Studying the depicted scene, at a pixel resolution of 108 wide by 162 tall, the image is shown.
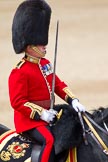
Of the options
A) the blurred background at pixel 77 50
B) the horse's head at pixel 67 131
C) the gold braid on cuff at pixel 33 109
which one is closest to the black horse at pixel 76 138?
the horse's head at pixel 67 131

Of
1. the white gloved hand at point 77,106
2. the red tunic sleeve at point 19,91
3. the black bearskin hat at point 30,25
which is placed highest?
the black bearskin hat at point 30,25

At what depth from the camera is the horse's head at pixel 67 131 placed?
9.17 ft

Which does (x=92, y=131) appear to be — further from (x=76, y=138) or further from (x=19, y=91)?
(x=19, y=91)

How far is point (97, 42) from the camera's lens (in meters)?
8.40

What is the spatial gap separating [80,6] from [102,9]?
0.46m

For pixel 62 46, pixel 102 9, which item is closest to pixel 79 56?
pixel 62 46

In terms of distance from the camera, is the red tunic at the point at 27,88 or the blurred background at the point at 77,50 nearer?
the red tunic at the point at 27,88

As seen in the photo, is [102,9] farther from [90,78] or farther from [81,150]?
[81,150]

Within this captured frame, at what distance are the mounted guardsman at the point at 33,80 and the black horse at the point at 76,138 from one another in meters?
0.05

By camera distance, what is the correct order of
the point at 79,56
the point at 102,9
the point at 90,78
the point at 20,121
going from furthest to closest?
the point at 102,9 < the point at 79,56 < the point at 90,78 < the point at 20,121

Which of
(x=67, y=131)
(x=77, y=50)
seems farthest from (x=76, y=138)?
(x=77, y=50)

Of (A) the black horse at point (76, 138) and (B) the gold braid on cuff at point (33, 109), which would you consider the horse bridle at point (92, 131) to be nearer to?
(A) the black horse at point (76, 138)

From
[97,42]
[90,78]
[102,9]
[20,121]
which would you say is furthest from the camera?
[102,9]

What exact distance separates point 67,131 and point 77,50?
535 centimetres
